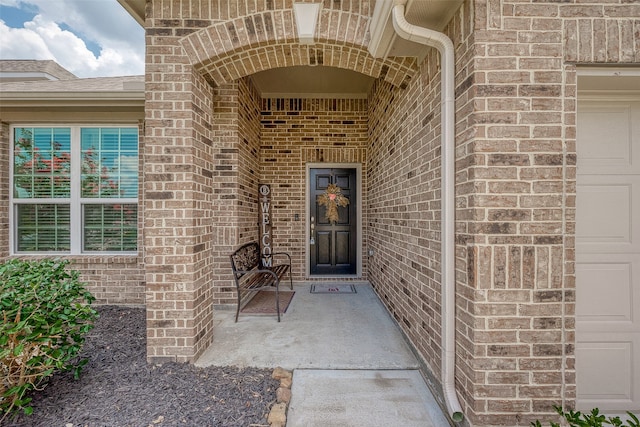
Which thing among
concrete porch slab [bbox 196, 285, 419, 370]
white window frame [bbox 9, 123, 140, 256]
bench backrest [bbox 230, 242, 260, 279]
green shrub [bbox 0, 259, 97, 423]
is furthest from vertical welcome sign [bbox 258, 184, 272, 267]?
green shrub [bbox 0, 259, 97, 423]

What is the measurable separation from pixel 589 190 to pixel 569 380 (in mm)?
1178

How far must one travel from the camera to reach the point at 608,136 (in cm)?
185

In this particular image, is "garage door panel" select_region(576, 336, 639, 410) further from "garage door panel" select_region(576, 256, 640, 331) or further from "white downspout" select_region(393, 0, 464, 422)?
"white downspout" select_region(393, 0, 464, 422)

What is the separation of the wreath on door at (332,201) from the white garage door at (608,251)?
3.72 meters

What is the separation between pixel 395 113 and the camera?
3.30 m

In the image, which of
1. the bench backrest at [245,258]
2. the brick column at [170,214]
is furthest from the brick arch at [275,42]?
the bench backrest at [245,258]

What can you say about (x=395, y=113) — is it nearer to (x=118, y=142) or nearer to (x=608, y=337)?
(x=608, y=337)

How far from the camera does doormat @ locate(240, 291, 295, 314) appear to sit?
368 centimetres

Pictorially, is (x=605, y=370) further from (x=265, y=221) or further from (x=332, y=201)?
(x=265, y=221)

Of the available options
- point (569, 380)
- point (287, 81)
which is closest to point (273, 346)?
point (569, 380)

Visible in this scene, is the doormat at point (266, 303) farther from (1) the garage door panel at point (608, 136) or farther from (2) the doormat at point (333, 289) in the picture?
(1) the garage door panel at point (608, 136)

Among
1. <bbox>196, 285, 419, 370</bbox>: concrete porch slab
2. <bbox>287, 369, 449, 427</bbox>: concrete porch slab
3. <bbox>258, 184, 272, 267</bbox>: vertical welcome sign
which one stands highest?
Result: <bbox>258, 184, 272, 267</bbox>: vertical welcome sign

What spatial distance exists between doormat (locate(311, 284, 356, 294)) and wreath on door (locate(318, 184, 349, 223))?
123 centimetres

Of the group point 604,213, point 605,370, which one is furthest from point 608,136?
point 605,370
